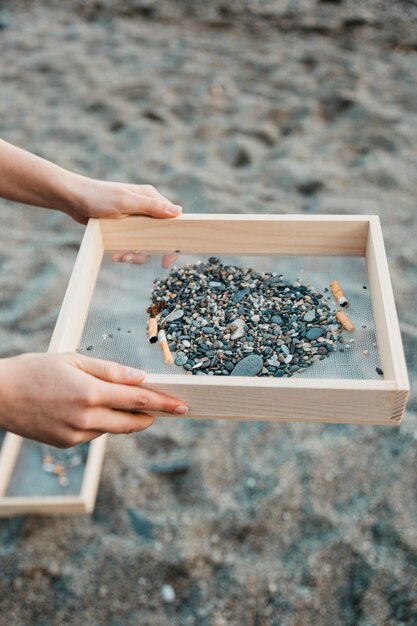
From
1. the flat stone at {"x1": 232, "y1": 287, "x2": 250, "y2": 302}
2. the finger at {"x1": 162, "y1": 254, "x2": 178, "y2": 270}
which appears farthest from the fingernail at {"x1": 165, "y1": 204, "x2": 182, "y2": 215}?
the flat stone at {"x1": 232, "y1": 287, "x2": 250, "y2": 302}

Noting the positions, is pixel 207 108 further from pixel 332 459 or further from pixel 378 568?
pixel 378 568

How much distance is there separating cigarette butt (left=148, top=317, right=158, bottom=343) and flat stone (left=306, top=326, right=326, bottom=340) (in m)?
0.28

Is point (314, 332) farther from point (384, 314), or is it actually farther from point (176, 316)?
point (176, 316)

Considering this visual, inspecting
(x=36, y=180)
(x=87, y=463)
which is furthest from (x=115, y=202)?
(x=87, y=463)

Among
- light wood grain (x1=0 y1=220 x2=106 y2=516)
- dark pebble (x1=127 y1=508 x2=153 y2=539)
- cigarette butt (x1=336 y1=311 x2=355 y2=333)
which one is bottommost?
dark pebble (x1=127 y1=508 x2=153 y2=539)

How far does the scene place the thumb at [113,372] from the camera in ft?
3.43

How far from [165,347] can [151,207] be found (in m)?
0.33

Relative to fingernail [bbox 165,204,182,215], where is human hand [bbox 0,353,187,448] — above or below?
below

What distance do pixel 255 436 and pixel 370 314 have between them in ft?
3.02

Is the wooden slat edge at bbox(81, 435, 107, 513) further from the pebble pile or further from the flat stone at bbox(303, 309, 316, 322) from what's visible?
the flat stone at bbox(303, 309, 316, 322)

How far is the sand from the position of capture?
1.80 meters

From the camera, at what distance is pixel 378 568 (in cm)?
177

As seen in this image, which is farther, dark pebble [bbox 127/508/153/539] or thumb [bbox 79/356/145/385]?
dark pebble [bbox 127/508/153/539]

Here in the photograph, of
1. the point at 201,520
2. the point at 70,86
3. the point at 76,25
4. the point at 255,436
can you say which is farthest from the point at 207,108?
the point at 201,520
